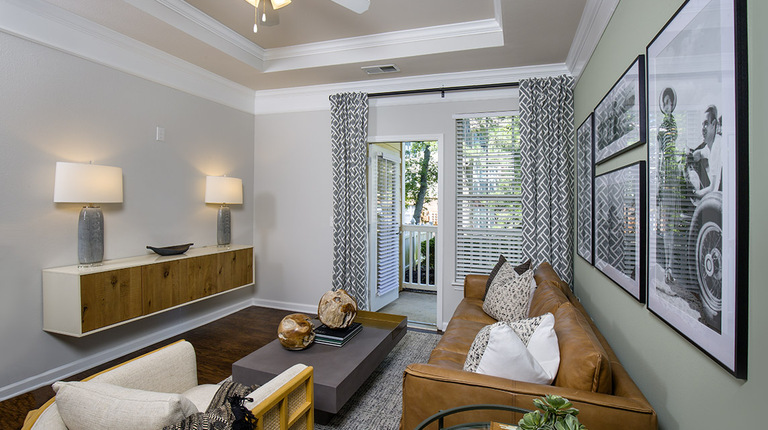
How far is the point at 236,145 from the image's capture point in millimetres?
4406

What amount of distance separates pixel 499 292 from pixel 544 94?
1969mm

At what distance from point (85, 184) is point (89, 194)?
0.24 feet

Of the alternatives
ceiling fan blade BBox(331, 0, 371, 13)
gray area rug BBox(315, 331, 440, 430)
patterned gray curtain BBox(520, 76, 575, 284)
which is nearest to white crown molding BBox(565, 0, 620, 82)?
patterned gray curtain BBox(520, 76, 575, 284)

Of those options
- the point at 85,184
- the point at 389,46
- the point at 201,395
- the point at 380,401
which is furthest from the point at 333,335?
the point at 389,46

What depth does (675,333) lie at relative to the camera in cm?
125

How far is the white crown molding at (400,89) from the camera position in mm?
3662

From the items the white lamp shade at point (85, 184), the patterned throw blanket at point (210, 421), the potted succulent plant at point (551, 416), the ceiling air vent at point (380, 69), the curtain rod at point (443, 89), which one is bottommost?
the patterned throw blanket at point (210, 421)

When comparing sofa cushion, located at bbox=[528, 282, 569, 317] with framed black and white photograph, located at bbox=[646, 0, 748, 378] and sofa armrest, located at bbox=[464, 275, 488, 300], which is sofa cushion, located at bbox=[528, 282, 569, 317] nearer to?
framed black and white photograph, located at bbox=[646, 0, 748, 378]

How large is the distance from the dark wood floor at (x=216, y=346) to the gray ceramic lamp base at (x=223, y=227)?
903mm

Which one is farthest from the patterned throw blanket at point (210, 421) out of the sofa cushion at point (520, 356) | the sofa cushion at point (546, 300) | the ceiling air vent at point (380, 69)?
the ceiling air vent at point (380, 69)

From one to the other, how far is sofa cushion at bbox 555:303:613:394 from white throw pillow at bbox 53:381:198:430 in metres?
1.27

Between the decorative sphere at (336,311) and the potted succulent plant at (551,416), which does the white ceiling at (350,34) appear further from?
the potted succulent plant at (551,416)

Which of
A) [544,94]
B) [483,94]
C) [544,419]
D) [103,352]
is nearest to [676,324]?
[544,419]

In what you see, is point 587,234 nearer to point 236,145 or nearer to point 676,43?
point 676,43
